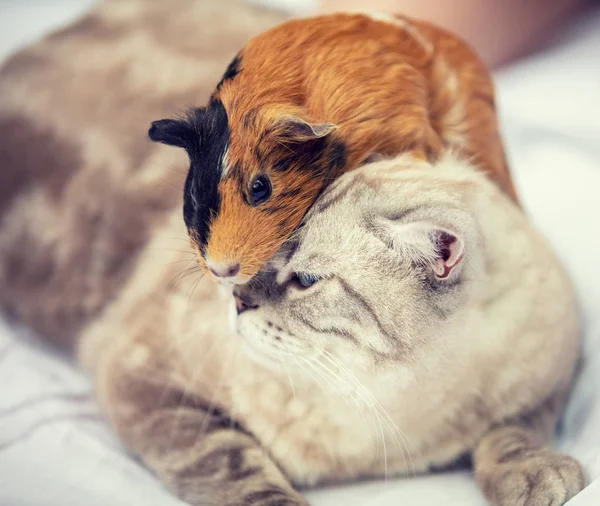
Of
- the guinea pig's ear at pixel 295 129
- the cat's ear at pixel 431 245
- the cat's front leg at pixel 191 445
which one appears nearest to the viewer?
the guinea pig's ear at pixel 295 129

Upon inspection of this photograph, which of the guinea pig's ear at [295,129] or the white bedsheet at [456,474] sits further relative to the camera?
the white bedsheet at [456,474]

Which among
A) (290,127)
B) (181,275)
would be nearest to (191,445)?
(181,275)

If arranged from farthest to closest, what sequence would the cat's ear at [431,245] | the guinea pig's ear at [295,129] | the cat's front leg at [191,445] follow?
the cat's front leg at [191,445]
the cat's ear at [431,245]
the guinea pig's ear at [295,129]

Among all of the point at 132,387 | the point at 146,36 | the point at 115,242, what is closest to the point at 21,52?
the point at 146,36

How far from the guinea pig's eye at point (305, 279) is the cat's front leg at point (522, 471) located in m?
0.28

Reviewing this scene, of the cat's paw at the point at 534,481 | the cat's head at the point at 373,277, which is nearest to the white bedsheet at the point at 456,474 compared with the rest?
the cat's paw at the point at 534,481

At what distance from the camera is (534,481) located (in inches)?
25.9

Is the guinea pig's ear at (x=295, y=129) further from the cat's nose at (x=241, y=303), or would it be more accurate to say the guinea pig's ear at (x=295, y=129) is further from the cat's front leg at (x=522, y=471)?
the cat's front leg at (x=522, y=471)

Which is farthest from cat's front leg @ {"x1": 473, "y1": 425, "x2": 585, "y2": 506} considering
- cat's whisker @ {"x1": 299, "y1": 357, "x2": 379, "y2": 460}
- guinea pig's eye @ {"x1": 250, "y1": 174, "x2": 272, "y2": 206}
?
guinea pig's eye @ {"x1": 250, "y1": 174, "x2": 272, "y2": 206}

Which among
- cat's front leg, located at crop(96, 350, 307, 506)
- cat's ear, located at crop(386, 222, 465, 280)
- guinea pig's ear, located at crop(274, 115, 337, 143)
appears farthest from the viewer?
cat's front leg, located at crop(96, 350, 307, 506)

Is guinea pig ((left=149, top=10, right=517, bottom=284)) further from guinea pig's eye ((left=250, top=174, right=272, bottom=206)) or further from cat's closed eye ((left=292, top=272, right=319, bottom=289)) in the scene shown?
cat's closed eye ((left=292, top=272, right=319, bottom=289))

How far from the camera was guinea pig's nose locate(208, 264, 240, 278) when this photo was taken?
0.50m

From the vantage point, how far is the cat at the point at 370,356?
61 centimetres

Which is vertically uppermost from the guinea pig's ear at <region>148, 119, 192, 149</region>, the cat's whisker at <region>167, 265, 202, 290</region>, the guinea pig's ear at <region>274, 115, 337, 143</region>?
the guinea pig's ear at <region>274, 115, 337, 143</region>
